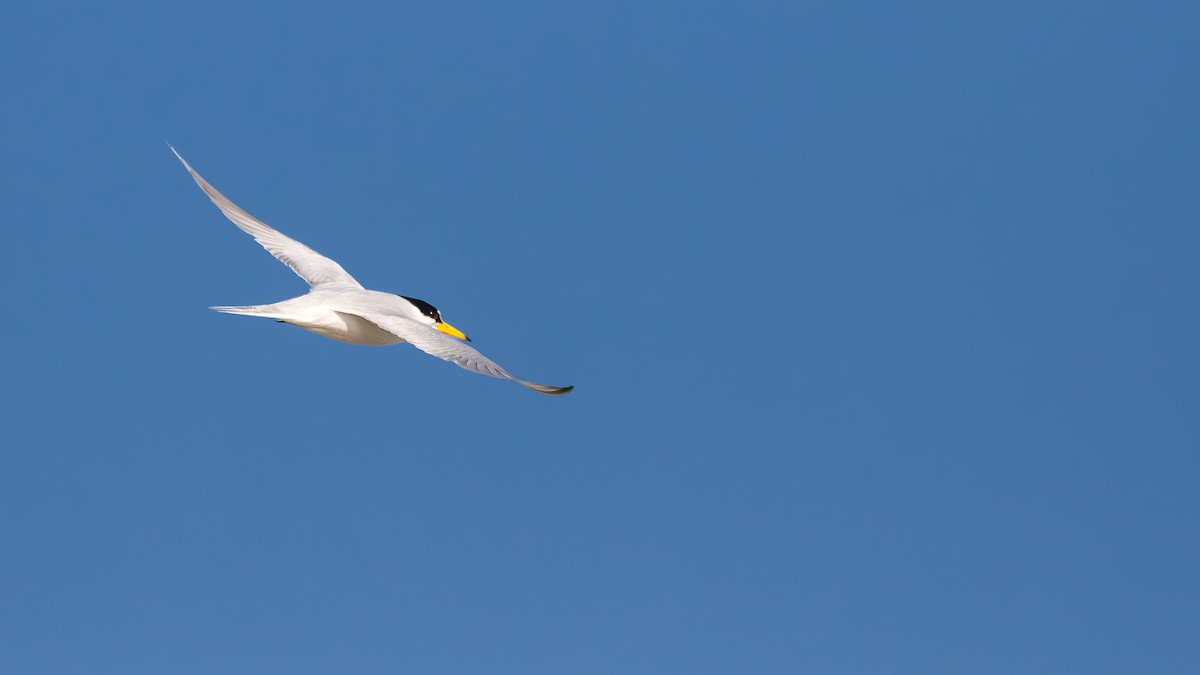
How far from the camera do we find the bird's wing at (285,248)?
922cm

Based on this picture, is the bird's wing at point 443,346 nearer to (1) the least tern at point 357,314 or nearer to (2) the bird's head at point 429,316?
(1) the least tern at point 357,314

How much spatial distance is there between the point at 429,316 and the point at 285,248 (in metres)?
1.85

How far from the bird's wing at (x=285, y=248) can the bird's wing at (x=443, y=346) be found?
1.59 meters

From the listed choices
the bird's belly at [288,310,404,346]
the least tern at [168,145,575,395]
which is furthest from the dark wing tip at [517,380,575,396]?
the bird's belly at [288,310,404,346]

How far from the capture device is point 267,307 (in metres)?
7.64

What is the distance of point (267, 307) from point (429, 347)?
123cm

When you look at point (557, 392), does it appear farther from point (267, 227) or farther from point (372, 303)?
point (267, 227)

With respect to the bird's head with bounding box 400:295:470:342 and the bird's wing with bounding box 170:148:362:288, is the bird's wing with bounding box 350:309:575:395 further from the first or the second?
the bird's wing with bounding box 170:148:362:288

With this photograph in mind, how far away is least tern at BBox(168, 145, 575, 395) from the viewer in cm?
693

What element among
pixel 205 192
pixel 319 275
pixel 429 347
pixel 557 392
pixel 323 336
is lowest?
pixel 557 392

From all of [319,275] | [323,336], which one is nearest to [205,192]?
[319,275]

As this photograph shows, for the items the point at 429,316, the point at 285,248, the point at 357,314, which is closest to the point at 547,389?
the point at 357,314

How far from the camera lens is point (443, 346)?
7.03m

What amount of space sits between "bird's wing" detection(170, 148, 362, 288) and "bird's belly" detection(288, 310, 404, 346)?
94 cm
